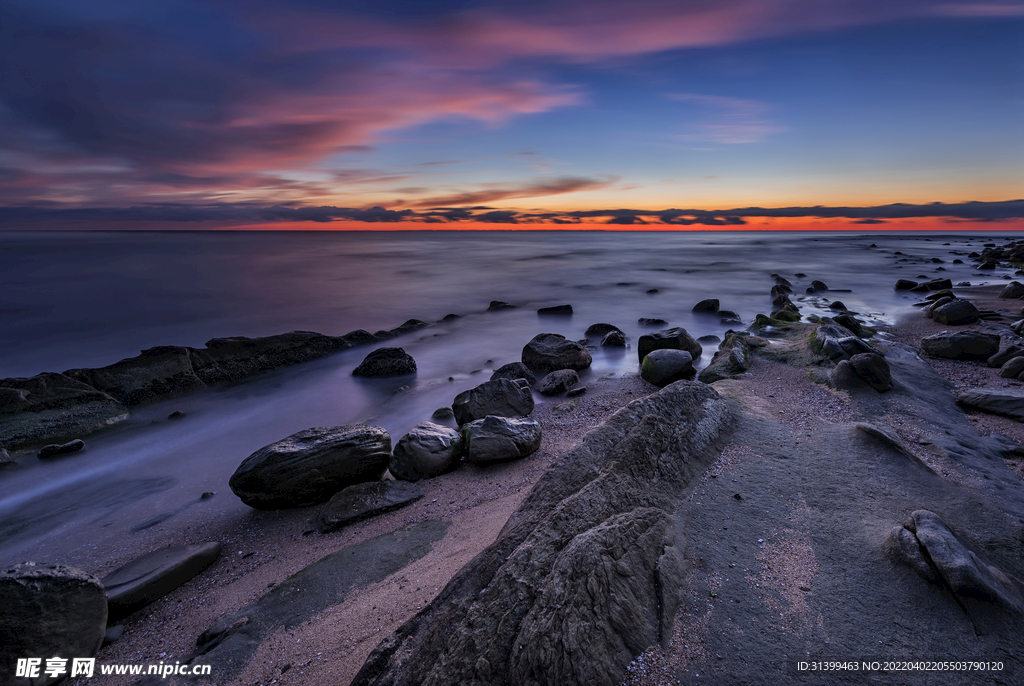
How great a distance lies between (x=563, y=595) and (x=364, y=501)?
2.94 metres

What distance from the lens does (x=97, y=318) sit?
15.9 meters

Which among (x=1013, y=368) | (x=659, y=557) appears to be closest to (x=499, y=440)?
(x=659, y=557)

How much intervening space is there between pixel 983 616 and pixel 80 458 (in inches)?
365

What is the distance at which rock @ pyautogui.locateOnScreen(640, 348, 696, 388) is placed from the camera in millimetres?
7613

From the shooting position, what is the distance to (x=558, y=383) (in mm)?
7656

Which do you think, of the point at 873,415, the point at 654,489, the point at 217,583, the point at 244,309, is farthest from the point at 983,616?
the point at 244,309

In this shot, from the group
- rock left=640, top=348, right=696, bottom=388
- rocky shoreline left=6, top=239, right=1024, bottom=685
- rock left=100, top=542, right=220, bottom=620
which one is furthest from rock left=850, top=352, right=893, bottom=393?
rock left=100, top=542, right=220, bottom=620

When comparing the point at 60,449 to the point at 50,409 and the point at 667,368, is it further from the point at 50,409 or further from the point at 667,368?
the point at 667,368

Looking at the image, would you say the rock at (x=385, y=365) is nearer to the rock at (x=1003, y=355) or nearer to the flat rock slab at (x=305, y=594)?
the flat rock slab at (x=305, y=594)

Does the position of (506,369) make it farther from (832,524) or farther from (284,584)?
(832,524)

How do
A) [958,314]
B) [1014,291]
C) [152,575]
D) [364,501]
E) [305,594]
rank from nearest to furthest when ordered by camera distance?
[305,594]
[152,575]
[364,501]
[958,314]
[1014,291]

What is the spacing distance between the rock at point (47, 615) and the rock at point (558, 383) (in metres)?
5.85

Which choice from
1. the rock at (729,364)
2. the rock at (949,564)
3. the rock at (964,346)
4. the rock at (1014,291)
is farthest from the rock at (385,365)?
the rock at (1014,291)

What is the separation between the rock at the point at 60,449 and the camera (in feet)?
19.9
